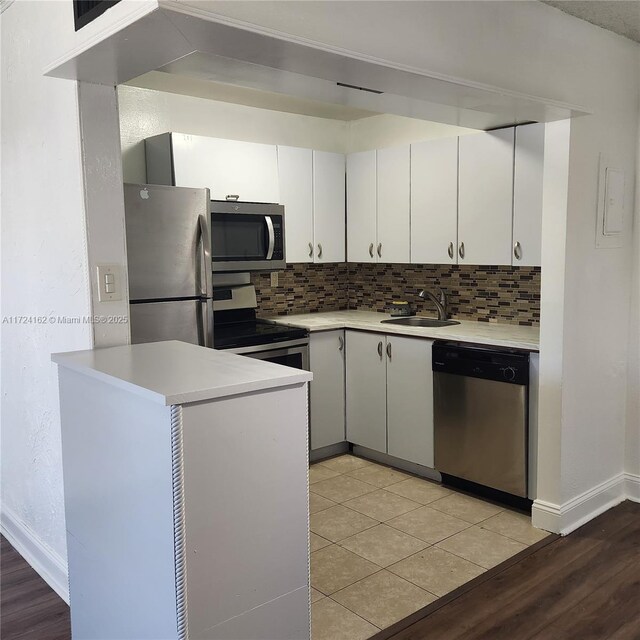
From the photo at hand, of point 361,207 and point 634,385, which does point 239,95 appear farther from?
point 634,385

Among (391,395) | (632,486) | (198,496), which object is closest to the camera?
(198,496)

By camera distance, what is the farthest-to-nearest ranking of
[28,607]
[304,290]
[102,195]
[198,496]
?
[304,290] < [28,607] < [102,195] < [198,496]

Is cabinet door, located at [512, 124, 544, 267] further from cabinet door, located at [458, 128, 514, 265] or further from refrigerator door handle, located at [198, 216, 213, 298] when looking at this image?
refrigerator door handle, located at [198, 216, 213, 298]

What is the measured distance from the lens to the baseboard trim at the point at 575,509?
318 centimetres

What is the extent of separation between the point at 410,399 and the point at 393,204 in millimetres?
1295

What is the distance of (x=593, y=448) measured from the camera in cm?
339

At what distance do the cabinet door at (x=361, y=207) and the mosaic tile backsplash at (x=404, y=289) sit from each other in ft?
1.13

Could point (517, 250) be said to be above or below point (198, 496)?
above

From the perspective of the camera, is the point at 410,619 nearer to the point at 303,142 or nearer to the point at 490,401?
the point at 490,401

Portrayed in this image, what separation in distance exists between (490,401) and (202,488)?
2.21m

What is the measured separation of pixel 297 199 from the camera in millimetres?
4344

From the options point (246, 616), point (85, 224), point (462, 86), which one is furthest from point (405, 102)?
point (246, 616)

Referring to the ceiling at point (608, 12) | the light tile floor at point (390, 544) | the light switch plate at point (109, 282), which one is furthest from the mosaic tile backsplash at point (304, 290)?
the ceiling at point (608, 12)

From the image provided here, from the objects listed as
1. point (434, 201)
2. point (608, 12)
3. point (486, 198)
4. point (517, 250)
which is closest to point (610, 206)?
point (517, 250)
